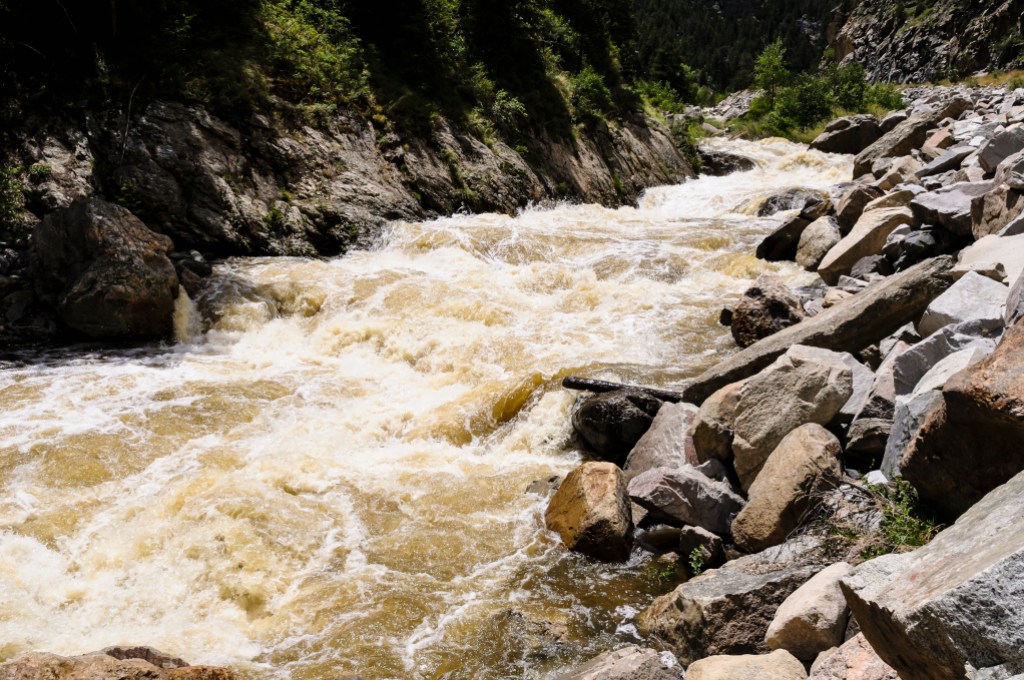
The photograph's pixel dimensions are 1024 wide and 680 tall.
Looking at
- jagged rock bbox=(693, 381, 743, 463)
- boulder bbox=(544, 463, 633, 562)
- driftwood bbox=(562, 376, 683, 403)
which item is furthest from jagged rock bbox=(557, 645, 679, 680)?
driftwood bbox=(562, 376, 683, 403)

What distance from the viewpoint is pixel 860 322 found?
6.06 metres

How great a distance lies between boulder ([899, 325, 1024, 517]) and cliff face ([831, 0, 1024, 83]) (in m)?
36.5

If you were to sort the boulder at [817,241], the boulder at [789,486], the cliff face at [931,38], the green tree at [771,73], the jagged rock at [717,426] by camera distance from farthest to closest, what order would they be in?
the cliff face at [931,38], the green tree at [771,73], the boulder at [817,241], the jagged rock at [717,426], the boulder at [789,486]

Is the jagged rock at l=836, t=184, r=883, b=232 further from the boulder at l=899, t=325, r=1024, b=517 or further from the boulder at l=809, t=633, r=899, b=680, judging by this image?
the boulder at l=809, t=633, r=899, b=680

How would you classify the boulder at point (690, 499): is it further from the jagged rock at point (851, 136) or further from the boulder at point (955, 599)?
the jagged rock at point (851, 136)

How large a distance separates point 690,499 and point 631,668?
201cm

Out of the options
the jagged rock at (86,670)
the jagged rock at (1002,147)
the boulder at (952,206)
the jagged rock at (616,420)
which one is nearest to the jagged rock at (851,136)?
the jagged rock at (1002,147)

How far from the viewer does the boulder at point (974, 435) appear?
2.98 m

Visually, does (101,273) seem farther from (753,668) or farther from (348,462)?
(753,668)

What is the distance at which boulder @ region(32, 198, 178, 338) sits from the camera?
28.8 feet

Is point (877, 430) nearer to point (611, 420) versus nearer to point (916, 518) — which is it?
point (916, 518)

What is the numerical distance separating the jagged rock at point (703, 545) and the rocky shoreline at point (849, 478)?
1cm

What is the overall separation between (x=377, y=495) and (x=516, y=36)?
15969mm

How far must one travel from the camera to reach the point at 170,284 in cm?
930
